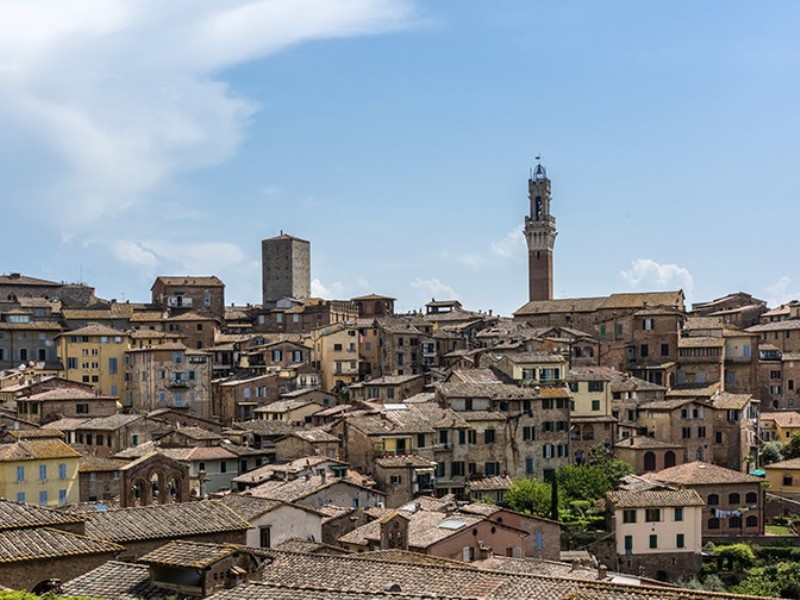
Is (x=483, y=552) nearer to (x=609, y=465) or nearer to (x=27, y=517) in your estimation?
(x=27, y=517)

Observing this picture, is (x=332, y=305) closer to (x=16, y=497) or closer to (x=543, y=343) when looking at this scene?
(x=543, y=343)

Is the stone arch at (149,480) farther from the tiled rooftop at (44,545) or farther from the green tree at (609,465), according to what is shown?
the green tree at (609,465)

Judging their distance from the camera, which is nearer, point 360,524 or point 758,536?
point 360,524

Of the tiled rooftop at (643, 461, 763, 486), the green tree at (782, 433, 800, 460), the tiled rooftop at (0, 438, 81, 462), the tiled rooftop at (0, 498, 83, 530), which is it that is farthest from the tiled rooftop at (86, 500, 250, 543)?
the green tree at (782, 433, 800, 460)

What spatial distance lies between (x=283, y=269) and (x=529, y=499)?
7524 cm

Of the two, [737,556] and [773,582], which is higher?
[737,556]

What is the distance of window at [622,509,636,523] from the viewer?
57.0m

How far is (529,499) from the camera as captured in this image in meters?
60.0

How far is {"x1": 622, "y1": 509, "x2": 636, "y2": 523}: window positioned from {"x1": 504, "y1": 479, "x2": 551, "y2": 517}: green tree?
4.32 meters

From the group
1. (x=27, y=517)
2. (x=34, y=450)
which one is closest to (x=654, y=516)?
Answer: (x=34, y=450)

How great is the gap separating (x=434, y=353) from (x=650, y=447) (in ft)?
72.9

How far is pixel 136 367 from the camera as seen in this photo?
81.3 meters

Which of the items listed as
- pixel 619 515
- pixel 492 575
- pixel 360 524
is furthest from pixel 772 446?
pixel 492 575

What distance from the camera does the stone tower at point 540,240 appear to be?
422 ft
